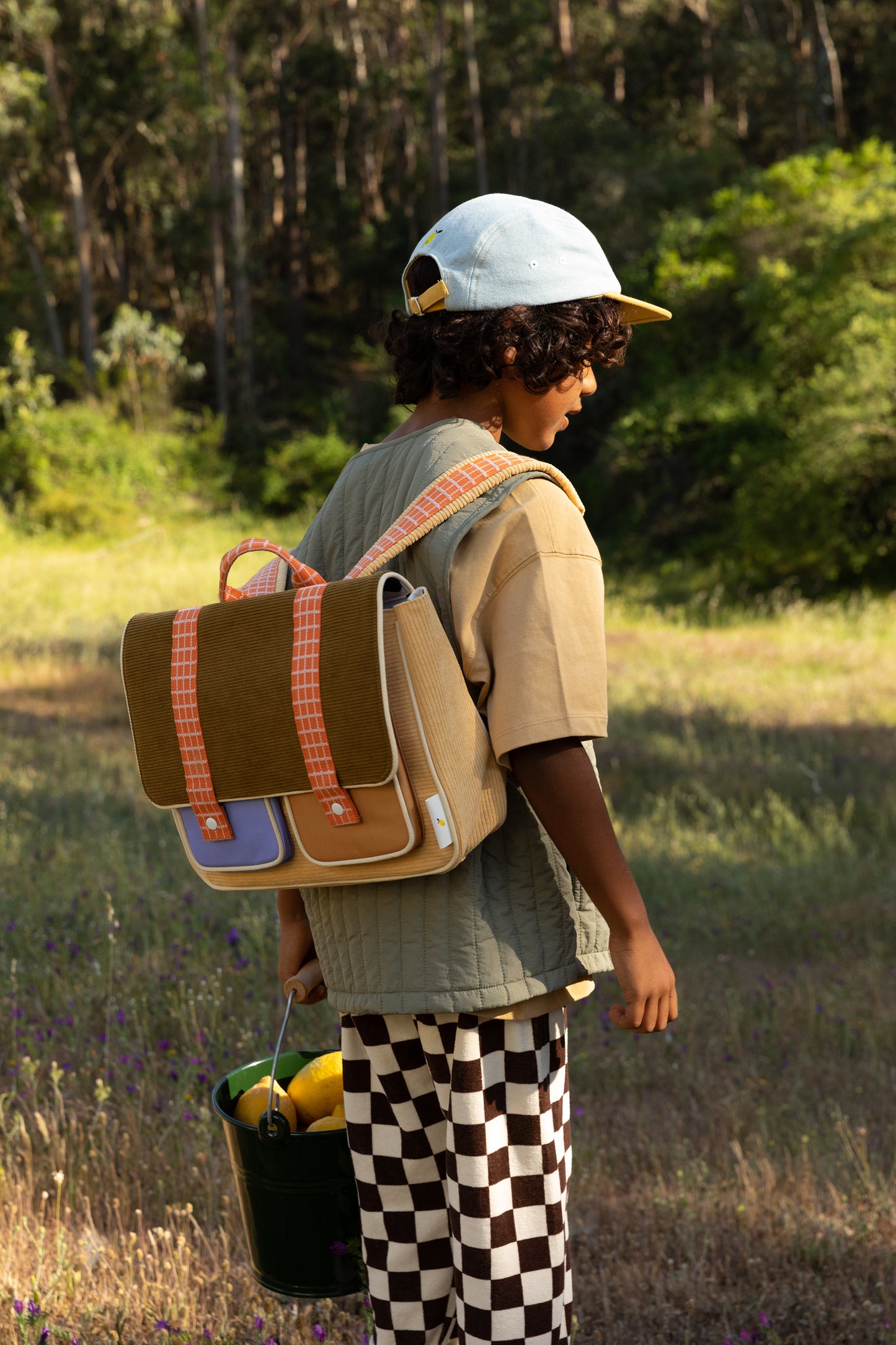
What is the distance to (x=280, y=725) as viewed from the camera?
58.4 inches

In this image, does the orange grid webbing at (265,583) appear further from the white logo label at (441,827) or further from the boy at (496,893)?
the white logo label at (441,827)

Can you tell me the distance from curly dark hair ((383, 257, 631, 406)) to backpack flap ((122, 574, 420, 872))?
34 centimetres

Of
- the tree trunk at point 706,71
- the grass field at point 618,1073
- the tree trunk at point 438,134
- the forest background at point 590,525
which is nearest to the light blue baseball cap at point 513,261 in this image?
the forest background at point 590,525

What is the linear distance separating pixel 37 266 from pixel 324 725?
118 ft

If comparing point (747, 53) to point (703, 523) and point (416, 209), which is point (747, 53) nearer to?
point (416, 209)

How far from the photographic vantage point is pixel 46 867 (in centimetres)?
503

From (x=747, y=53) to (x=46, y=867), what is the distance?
34.0 metres

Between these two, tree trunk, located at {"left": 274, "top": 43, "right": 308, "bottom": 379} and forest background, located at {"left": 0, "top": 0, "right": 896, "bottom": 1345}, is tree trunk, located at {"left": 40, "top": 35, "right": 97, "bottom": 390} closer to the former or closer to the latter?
forest background, located at {"left": 0, "top": 0, "right": 896, "bottom": 1345}

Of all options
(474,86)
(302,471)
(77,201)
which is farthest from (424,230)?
(77,201)

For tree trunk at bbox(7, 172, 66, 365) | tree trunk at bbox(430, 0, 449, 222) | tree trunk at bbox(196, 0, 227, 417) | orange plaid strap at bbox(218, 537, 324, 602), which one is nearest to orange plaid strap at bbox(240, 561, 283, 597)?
orange plaid strap at bbox(218, 537, 324, 602)

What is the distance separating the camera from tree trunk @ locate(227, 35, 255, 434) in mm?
30141

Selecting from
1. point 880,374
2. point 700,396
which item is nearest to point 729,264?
point 700,396

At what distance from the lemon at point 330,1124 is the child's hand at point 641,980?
2.10ft

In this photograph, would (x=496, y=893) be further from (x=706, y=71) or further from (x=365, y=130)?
(x=365, y=130)
